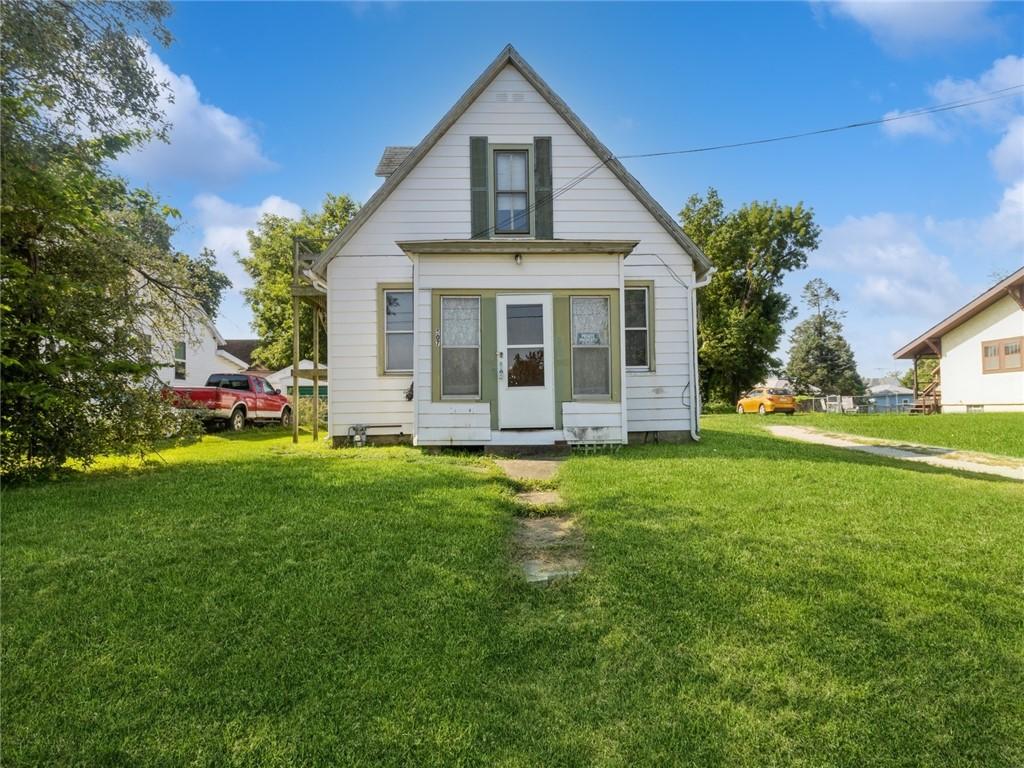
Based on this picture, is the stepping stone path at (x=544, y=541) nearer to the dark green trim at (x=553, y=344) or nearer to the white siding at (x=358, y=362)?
the dark green trim at (x=553, y=344)

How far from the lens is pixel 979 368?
22.9 meters

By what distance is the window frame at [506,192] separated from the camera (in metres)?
10.3

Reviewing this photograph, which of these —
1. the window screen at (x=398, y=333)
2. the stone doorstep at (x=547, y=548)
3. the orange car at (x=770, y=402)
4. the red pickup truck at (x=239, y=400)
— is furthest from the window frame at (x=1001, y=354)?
the red pickup truck at (x=239, y=400)

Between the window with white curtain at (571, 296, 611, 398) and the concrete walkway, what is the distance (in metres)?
6.00

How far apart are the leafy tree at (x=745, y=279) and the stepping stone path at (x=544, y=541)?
3257 centimetres

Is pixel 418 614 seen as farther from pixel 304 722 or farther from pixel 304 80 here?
pixel 304 80

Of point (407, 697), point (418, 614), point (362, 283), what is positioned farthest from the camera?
point (362, 283)

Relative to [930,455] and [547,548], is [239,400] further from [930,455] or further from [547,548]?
[930,455]

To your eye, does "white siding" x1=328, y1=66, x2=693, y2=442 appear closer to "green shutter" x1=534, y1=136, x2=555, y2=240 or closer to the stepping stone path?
"green shutter" x1=534, y1=136, x2=555, y2=240

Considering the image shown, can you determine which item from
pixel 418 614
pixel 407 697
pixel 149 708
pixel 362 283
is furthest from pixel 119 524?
pixel 362 283

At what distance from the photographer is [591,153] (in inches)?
408

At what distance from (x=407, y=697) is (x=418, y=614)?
67 centimetres

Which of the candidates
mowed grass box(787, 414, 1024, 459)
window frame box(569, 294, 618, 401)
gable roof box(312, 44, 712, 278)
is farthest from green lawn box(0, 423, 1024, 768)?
mowed grass box(787, 414, 1024, 459)

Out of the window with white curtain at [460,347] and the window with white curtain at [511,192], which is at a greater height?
the window with white curtain at [511,192]
